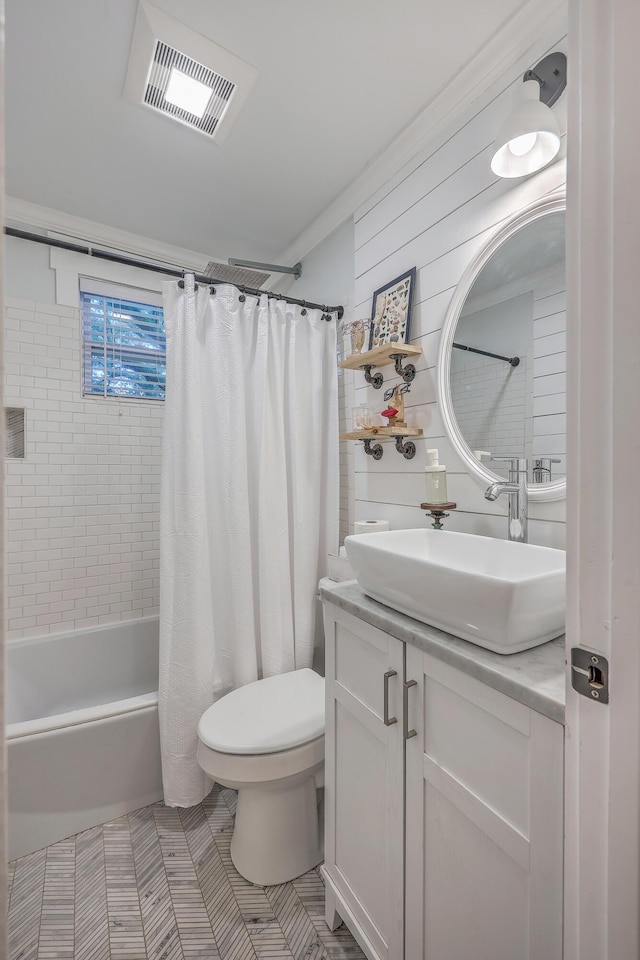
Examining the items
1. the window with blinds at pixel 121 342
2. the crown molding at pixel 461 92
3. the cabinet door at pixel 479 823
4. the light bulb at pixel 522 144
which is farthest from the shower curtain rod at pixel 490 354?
the window with blinds at pixel 121 342

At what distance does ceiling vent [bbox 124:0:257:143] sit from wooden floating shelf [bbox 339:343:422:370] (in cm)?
95

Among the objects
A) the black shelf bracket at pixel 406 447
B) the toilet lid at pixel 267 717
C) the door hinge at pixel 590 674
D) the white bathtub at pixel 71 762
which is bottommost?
the white bathtub at pixel 71 762

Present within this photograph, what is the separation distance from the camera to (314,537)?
6.59 ft

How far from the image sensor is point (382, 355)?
1.61 metres

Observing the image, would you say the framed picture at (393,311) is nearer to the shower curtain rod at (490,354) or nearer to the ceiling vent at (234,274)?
the shower curtain rod at (490,354)

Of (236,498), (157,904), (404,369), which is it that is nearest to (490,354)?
(404,369)

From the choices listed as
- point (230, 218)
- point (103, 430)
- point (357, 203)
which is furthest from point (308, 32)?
point (103, 430)

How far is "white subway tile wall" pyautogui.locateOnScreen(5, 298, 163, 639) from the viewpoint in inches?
84.7

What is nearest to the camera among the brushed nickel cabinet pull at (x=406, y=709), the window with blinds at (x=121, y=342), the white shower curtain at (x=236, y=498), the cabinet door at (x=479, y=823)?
the cabinet door at (x=479, y=823)

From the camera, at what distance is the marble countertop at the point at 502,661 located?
652 millimetres

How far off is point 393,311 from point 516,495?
2.94 feet

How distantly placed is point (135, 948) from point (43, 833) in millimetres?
572

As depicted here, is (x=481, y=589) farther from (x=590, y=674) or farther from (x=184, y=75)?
(x=184, y=75)

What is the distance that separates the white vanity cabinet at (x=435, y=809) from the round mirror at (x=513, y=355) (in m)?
0.61
